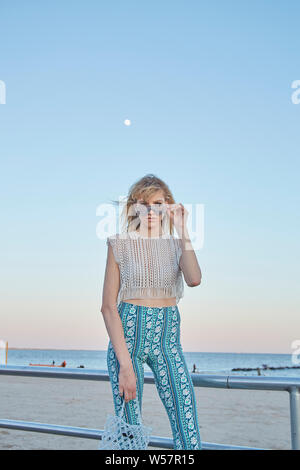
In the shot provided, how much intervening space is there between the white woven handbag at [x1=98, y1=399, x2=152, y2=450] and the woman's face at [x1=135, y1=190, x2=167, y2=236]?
28.6 inches

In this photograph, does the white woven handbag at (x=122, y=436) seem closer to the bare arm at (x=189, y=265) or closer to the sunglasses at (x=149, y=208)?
the bare arm at (x=189, y=265)

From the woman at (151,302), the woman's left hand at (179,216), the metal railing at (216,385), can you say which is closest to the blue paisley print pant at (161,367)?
the woman at (151,302)

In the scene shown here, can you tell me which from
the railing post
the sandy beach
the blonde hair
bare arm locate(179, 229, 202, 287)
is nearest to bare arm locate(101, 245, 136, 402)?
the blonde hair

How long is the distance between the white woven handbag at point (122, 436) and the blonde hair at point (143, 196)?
2.43ft

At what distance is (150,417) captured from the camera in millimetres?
7883

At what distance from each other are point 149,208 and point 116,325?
0.51 metres

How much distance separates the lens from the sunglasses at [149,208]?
1850 millimetres

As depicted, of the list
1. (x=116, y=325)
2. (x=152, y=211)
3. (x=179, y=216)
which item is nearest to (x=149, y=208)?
(x=152, y=211)

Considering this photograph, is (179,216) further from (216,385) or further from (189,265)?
(216,385)

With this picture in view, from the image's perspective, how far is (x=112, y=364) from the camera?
1.67 meters

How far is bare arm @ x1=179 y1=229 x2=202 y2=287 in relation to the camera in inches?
69.7

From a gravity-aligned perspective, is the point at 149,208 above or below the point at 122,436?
above
